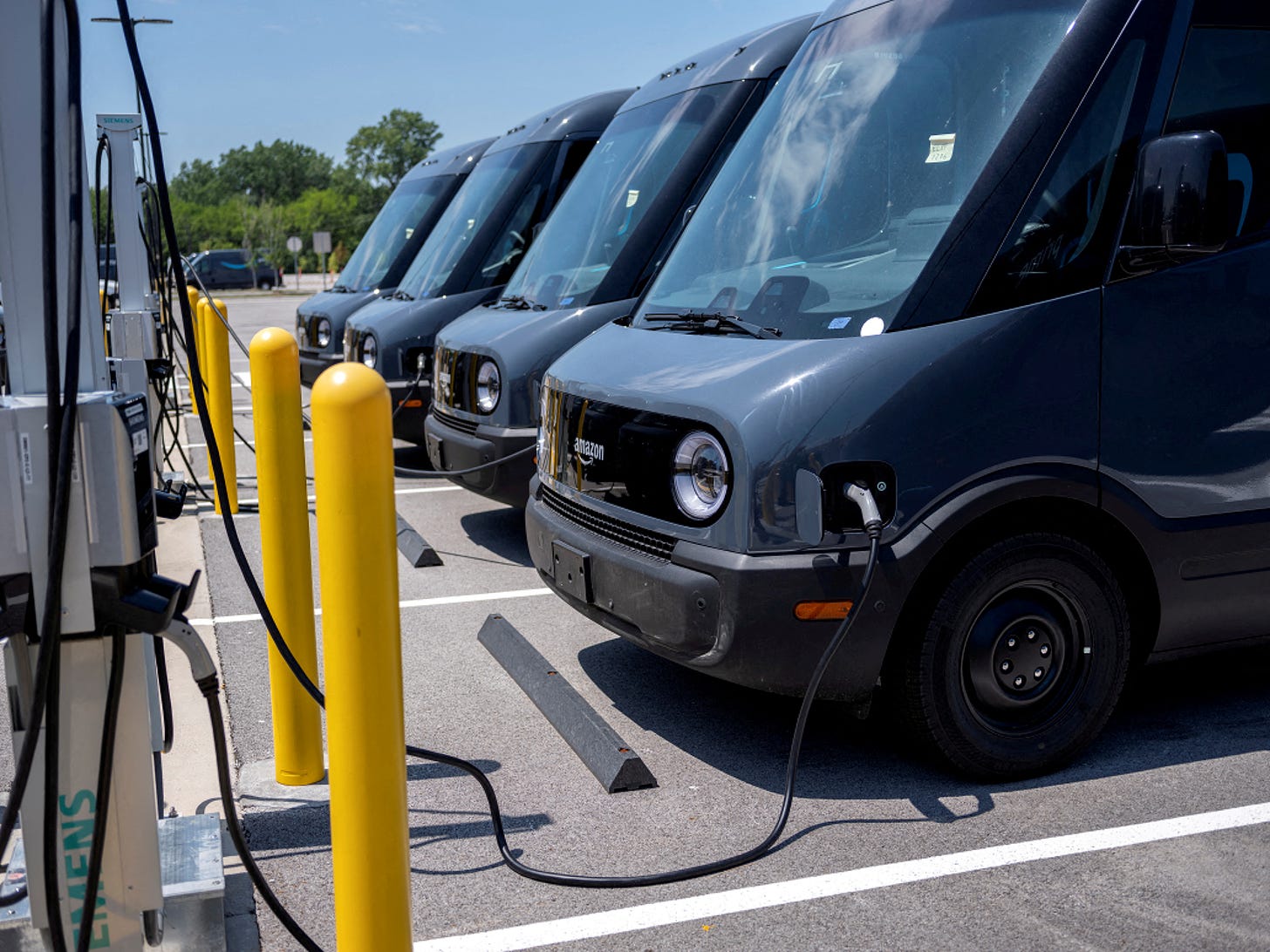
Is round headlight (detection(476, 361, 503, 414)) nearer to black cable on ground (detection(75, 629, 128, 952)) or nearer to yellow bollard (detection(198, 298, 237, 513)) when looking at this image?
yellow bollard (detection(198, 298, 237, 513))

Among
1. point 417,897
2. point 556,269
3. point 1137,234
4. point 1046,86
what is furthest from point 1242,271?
point 556,269

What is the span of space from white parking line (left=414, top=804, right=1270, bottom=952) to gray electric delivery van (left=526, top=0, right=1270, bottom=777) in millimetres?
414

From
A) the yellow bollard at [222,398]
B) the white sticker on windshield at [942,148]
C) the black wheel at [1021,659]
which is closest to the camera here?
the black wheel at [1021,659]

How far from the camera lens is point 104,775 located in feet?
7.45

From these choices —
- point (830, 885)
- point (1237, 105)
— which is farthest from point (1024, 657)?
point (1237, 105)

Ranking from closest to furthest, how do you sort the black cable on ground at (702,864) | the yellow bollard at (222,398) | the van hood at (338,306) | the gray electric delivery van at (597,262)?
the black cable on ground at (702,864)
the gray electric delivery van at (597,262)
the yellow bollard at (222,398)
the van hood at (338,306)

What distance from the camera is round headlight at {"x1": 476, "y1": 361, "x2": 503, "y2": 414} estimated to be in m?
6.67

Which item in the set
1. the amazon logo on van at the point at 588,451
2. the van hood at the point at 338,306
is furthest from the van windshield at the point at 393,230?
the amazon logo on van at the point at 588,451

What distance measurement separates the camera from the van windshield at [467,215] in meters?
9.57

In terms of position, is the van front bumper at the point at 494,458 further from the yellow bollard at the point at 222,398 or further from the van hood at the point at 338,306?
the van hood at the point at 338,306

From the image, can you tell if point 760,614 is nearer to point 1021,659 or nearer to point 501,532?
point 1021,659

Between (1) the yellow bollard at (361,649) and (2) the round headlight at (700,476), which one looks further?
(2) the round headlight at (700,476)

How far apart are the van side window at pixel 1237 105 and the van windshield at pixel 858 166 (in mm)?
468

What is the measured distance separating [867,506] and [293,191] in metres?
134
